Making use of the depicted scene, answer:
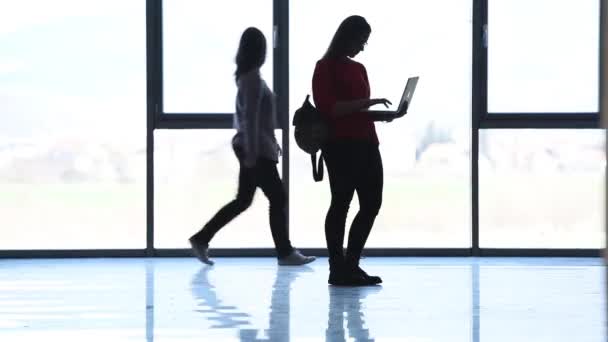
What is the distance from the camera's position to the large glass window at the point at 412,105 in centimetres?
645

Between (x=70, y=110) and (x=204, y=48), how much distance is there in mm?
868

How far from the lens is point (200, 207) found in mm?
6508

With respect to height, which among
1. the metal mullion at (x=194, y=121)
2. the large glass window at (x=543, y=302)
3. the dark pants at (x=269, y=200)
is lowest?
the large glass window at (x=543, y=302)

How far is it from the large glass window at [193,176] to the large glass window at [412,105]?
0.37m

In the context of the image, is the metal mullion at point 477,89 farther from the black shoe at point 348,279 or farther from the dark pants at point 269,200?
the black shoe at point 348,279

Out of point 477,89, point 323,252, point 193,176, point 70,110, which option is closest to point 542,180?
point 477,89

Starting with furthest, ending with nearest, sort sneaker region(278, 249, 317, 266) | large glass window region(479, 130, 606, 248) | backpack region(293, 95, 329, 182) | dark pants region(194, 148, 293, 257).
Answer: large glass window region(479, 130, 606, 248) → sneaker region(278, 249, 317, 266) → dark pants region(194, 148, 293, 257) → backpack region(293, 95, 329, 182)

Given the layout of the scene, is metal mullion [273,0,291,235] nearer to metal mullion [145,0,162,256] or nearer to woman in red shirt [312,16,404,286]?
metal mullion [145,0,162,256]

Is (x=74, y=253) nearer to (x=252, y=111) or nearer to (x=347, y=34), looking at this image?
(x=252, y=111)

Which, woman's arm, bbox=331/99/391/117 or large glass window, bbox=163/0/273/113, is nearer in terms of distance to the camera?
woman's arm, bbox=331/99/391/117

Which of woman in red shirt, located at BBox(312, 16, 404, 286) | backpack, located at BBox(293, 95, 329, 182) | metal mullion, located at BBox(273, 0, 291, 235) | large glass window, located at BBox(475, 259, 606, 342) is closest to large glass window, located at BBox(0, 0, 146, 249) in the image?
metal mullion, located at BBox(273, 0, 291, 235)

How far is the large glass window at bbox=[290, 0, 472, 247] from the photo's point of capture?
645cm

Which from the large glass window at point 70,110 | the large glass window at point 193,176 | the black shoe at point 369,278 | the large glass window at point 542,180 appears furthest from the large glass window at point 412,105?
the black shoe at point 369,278

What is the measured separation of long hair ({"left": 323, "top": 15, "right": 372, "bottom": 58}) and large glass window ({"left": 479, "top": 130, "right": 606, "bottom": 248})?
1967 mm
